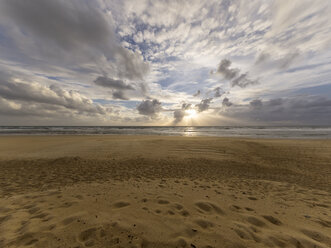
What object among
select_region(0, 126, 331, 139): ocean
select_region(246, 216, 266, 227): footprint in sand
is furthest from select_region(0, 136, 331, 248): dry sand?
select_region(0, 126, 331, 139): ocean

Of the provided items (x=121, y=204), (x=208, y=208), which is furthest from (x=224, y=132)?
(x=121, y=204)

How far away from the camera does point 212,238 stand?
2.74 m

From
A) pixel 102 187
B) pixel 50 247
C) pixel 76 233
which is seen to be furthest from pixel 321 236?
pixel 102 187

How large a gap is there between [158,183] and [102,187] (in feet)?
7.53

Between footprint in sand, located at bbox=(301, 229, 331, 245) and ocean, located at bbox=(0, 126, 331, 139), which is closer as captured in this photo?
footprint in sand, located at bbox=(301, 229, 331, 245)

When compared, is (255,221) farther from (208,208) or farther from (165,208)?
(165,208)

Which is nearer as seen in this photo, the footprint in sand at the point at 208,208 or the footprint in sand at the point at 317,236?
the footprint in sand at the point at 317,236

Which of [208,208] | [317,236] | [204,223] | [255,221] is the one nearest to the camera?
[317,236]

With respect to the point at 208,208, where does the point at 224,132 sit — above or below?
above

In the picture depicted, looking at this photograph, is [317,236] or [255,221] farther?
[255,221]

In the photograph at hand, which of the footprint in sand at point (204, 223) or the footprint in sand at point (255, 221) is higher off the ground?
the footprint in sand at point (204, 223)

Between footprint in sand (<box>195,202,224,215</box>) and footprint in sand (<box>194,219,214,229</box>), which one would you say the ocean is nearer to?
footprint in sand (<box>195,202,224,215</box>)

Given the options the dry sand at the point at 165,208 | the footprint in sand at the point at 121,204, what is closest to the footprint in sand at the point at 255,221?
the dry sand at the point at 165,208

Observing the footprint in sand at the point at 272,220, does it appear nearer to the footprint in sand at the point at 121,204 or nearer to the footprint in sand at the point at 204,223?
the footprint in sand at the point at 204,223
